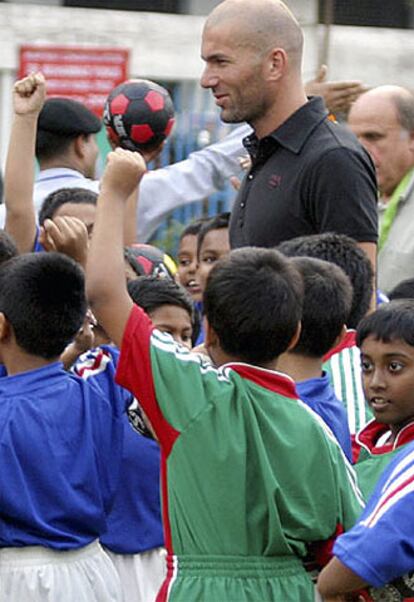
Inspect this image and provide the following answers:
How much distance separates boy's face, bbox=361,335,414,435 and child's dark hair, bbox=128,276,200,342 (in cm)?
84

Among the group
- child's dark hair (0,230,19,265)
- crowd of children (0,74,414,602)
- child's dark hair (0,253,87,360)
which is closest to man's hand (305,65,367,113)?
crowd of children (0,74,414,602)

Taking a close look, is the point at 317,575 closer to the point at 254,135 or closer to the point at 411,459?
the point at 411,459

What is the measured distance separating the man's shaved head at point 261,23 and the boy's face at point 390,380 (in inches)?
60.4

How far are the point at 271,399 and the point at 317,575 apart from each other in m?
0.48

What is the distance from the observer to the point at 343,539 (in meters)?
3.75

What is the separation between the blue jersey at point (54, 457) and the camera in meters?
4.61

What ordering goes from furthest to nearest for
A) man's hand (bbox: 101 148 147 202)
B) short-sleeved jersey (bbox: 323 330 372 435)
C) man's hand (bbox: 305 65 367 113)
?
man's hand (bbox: 305 65 367 113) < short-sleeved jersey (bbox: 323 330 372 435) < man's hand (bbox: 101 148 147 202)

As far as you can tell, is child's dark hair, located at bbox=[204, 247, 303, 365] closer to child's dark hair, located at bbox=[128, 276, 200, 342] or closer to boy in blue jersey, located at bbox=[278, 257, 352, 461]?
boy in blue jersey, located at bbox=[278, 257, 352, 461]

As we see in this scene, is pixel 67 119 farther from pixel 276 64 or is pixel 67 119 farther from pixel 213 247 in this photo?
pixel 276 64

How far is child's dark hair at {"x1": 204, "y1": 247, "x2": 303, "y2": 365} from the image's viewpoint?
4.03m

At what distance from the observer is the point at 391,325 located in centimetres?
462

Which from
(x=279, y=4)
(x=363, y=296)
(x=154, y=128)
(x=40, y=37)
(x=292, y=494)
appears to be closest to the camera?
(x=292, y=494)

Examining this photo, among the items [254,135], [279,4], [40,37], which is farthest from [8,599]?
[40,37]

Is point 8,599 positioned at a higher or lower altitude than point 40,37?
higher
